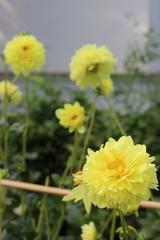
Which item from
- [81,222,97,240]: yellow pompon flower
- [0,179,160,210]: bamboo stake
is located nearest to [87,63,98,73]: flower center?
[0,179,160,210]: bamboo stake

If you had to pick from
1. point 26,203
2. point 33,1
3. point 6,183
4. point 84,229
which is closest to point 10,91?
point 26,203

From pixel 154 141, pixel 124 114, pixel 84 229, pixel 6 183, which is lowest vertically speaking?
pixel 84 229

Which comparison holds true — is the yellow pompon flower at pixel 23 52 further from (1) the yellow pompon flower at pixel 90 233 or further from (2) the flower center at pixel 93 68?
(1) the yellow pompon flower at pixel 90 233

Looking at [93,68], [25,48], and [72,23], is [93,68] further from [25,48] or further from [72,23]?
[72,23]

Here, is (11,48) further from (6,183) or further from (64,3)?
(64,3)

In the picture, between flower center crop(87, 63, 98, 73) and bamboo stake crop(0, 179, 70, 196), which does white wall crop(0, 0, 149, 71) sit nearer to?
flower center crop(87, 63, 98, 73)

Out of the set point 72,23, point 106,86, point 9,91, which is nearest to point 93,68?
point 106,86
